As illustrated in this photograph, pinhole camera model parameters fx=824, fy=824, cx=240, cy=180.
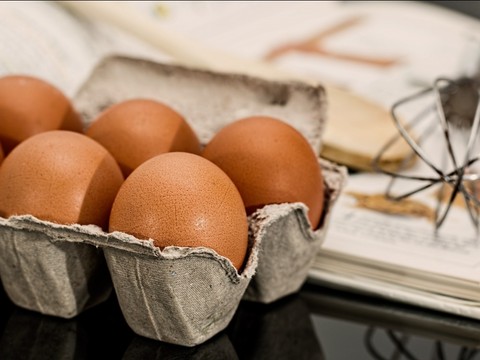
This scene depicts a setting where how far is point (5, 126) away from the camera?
71cm

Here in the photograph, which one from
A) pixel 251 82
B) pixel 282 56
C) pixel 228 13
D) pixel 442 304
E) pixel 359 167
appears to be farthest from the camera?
pixel 228 13

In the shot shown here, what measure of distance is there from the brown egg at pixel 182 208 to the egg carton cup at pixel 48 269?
6 cm

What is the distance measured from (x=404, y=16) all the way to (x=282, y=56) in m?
0.35

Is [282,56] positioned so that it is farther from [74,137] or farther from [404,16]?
[74,137]

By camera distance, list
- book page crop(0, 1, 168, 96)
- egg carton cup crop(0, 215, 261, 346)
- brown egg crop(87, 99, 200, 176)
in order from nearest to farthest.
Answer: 1. egg carton cup crop(0, 215, 261, 346)
2. brown egg crop(87, 99, 200, 176)
3. book page crop(0, 1, 168, 96)

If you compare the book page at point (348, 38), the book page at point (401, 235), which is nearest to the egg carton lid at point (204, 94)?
the book page at point (401, 235)

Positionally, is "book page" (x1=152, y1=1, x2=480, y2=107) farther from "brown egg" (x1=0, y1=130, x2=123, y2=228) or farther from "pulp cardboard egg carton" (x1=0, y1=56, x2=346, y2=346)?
"brown egg" (x1=0, y1=130, x2=123, y2=228)

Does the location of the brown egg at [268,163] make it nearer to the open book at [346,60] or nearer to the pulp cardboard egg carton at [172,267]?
the pulp cardboard egg carton at [172,267]

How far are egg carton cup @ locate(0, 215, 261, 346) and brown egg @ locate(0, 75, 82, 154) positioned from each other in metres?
0.13

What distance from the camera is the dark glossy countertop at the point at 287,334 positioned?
0.63 metres

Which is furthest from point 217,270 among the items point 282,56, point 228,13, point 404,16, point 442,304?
point 404,16

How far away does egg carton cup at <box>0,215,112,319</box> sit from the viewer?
0.60 m

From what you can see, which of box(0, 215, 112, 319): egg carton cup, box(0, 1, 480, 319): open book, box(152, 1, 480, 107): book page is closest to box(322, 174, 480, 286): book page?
box(0, 1, 480, 319): open book

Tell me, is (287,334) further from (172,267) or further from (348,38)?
(348,38)
